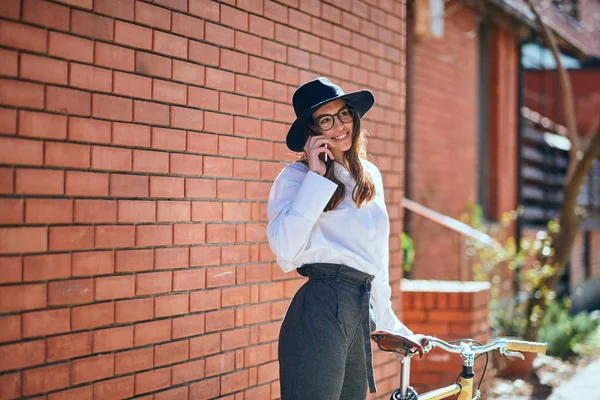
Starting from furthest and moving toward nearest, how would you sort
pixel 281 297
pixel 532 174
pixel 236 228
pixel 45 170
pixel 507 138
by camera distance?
pixel 532 174 → pixel 507 138 → pixel 281 297 → pixel 236 228 → pixel 45 170

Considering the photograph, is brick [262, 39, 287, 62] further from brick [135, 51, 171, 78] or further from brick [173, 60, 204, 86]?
brick [135, 51, 171, 78]

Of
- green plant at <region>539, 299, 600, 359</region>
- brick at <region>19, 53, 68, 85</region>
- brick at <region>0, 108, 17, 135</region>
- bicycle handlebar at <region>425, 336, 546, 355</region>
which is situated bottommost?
green plant at <region>539, 299, 600, 359</region>

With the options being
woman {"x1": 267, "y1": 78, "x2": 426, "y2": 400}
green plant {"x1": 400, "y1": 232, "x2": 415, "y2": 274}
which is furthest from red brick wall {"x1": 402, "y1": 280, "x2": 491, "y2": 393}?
woman {"x1": 267, "y1": 78, "x2": 426, "y2": 400}

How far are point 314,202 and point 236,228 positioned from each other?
0.90m

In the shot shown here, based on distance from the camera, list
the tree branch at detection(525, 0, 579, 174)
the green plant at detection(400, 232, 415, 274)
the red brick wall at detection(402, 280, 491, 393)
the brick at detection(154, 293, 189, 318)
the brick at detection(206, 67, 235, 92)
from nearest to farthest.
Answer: the brick at detection(154, 293, 189, 318) < the brick at detection(206, 67, 235, 92) < the red brick wall at detection(402, 280, 491, 393) < the green plant at detection(400, 232, 415, 274) < the tree branch at detection(525, 0, 579, 174)

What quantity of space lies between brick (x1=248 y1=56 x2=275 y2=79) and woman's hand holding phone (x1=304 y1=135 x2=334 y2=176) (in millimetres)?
855

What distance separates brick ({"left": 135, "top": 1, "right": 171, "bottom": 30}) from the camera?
3037 millimetres

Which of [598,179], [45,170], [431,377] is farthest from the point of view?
[598,179]

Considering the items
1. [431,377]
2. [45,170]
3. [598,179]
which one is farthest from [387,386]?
[598,179]

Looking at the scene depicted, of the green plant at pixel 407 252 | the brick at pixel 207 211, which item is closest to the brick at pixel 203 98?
the brick at pixel 207 211

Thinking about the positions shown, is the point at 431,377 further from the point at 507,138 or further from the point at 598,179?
the point at 598,179

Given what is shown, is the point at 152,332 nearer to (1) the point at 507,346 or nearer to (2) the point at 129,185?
(2) the point at 129,185

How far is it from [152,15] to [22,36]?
64cm

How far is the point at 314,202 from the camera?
9.04ft
